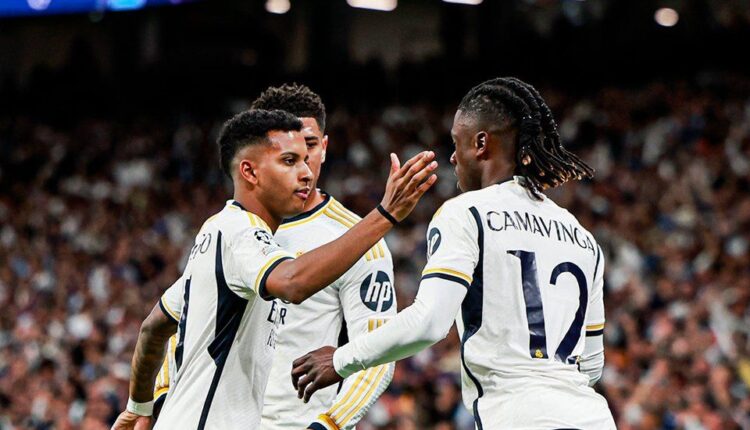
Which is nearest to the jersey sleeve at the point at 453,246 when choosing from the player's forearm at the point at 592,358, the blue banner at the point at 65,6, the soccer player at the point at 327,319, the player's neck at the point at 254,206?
the player's neck at the point at 254,206

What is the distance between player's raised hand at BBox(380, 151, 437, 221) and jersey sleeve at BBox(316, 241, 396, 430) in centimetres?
109

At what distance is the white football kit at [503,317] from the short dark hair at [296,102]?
71.4 inches

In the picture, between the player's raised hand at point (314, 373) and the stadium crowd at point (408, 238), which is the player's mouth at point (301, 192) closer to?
the player's raised hand at point (314, 373)

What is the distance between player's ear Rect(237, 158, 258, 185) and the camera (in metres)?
4.67

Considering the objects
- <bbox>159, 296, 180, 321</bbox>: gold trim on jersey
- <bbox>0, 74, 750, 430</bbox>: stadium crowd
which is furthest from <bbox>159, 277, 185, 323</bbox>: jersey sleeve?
<bbox>0, 74, 750, 430</bbox>: stadium crowd

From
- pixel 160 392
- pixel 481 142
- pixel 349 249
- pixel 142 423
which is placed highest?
pixel 481 142

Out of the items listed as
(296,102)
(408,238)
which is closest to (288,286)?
(296,102)

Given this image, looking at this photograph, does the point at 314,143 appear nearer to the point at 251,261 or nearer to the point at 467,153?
the point at 467,153

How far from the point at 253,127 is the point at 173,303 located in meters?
0.90

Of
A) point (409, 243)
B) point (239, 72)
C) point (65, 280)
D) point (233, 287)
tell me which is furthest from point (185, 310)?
point (239, 72)

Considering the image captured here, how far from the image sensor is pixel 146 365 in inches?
204

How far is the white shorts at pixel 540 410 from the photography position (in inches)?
161

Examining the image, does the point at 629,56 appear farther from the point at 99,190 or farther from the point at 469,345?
the point at 469,345

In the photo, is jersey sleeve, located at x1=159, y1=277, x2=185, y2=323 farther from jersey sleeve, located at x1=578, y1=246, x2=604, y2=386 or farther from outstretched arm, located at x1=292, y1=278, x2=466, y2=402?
jersey sleeve, located at x1=578, y1=246, x2=604, y2=386
